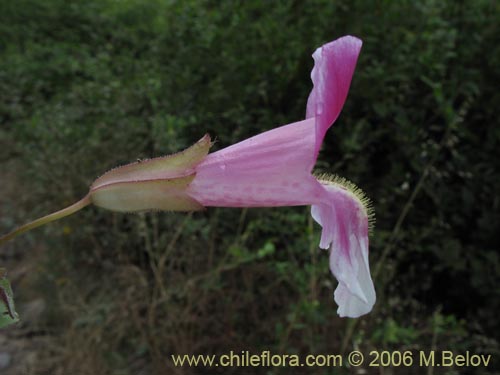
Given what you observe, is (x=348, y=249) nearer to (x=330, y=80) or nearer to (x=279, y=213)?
(x=330, y=80)

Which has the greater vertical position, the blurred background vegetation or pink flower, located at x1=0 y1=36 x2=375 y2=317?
pink flower, located at x1=0 y1=36 x2=375 y2=317

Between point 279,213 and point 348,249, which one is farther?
point 279,213

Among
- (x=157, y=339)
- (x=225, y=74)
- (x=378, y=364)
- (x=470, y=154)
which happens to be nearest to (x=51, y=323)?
(x=157, y=339)

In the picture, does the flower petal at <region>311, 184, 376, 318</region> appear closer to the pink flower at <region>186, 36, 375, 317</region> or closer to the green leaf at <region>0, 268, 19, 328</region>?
the pink flower at <region>186, 36, 375, 317</region>

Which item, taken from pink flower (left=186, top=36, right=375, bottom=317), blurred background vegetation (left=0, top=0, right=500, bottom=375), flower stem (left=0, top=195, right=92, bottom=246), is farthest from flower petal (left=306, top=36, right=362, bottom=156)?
blurred background vegetation (left=0, top=0, right=500, bottom=375)

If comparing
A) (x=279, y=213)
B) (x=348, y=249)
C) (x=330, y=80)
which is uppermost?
(x=330, y=80)

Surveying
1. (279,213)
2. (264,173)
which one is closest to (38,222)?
(264,173)

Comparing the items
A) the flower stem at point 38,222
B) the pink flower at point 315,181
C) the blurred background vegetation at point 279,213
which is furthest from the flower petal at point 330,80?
the blurred background vegetation at point 279,213
